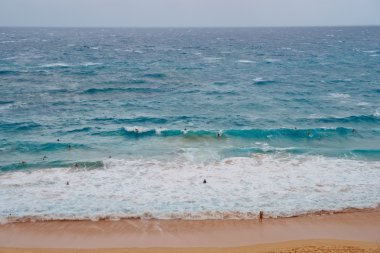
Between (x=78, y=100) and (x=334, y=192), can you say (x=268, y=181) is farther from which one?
(x=78, y=100)

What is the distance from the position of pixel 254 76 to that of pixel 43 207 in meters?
49.1

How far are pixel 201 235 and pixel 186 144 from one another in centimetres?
1492

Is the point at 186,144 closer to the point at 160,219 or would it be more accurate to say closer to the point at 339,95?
the point at 160,219

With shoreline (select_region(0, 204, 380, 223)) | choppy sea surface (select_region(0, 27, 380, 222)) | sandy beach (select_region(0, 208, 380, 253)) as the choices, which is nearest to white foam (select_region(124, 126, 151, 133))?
choppy sea surface (select_region(0, 27, 380, 222))

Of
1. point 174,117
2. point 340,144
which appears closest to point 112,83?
point 174,117

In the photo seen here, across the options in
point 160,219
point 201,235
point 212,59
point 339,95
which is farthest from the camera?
point 212,59

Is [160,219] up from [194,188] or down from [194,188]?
down

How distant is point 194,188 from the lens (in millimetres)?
25938

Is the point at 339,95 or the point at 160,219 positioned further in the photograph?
the point at 339,95

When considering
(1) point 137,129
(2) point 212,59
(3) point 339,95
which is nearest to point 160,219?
(1) point 137,129

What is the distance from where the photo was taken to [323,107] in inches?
1807

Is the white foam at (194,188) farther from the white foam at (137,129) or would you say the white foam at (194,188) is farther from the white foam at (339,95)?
the white foam at (339,95)

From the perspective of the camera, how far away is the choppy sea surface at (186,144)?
24.1 m

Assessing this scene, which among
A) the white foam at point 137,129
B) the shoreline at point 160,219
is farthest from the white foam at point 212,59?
the shoreline at point 160,219
